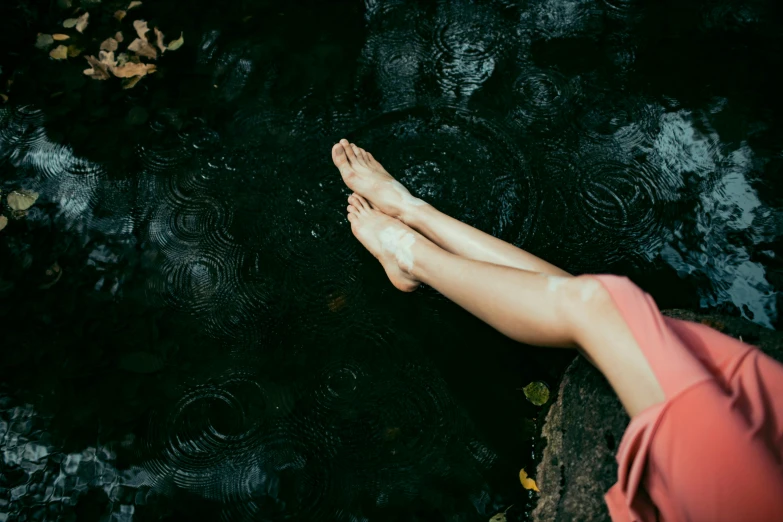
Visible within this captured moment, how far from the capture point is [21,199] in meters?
2.81

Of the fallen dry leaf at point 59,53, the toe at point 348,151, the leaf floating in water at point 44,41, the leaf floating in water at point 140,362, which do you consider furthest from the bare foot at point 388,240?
the leaf floating in water at point 44,41

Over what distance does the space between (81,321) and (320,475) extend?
141cm

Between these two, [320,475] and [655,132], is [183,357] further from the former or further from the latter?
Result: [655,132]

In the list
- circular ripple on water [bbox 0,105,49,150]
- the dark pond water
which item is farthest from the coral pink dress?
circular ripple on water [bbox 0,105,49,150]

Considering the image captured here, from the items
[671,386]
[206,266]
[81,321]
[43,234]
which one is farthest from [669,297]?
[43,234]

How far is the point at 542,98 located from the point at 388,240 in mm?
1264

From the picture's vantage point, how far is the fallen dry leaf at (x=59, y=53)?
322 cm

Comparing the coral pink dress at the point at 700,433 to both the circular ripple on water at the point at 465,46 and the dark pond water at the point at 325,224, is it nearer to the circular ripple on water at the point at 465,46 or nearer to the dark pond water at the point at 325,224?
the dark pond water at the point at 325,224

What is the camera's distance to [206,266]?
2.60 metres

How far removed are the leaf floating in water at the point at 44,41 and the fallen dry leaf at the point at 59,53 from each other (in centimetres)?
7

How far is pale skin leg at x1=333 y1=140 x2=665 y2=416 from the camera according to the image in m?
1.56

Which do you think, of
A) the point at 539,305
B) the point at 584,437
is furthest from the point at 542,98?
the point at 584,437

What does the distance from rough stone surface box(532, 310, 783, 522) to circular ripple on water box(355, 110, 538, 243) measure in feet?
2.65

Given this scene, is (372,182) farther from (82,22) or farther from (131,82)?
(82,22)
